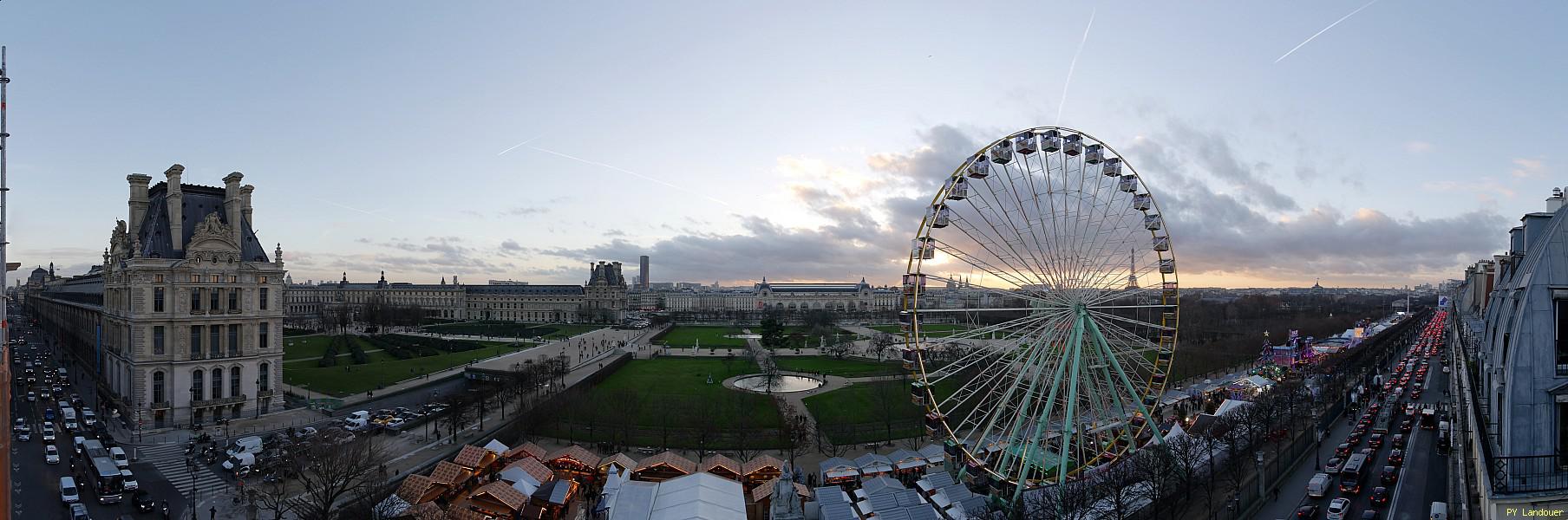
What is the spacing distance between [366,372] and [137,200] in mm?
20129

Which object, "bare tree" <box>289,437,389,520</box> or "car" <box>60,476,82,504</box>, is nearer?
"bare tree" <box>289,437,389,520</box>

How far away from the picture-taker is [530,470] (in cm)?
2864

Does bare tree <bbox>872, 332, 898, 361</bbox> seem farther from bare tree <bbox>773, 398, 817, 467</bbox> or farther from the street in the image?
the street

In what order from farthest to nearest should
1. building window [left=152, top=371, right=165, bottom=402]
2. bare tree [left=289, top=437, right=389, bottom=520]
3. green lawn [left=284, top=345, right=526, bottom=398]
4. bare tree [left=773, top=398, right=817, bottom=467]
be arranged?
green lawn [left=284, top=345, right=526, bottom=398], building window [left=152, top=371, right=165, bottom=402], bare tree [left=773, top=398, right=817, bottom=467], bare tree [left=289, top=437, right=389, bottom=520]

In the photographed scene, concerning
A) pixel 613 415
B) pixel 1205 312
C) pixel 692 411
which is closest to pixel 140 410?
pixel 613 415

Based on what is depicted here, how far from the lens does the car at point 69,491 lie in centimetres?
2623

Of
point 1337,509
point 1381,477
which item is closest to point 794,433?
point 1337,509

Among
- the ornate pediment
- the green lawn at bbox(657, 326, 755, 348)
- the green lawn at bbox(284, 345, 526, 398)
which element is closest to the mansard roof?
the ornate pediment

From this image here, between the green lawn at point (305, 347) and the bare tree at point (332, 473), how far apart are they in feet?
158

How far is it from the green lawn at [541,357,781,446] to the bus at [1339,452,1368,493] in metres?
24.3

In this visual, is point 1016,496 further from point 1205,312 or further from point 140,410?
point 1205,312

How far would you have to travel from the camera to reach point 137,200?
45.2 meters

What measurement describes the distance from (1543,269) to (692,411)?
37213 millimetres

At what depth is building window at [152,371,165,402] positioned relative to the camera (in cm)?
4019
